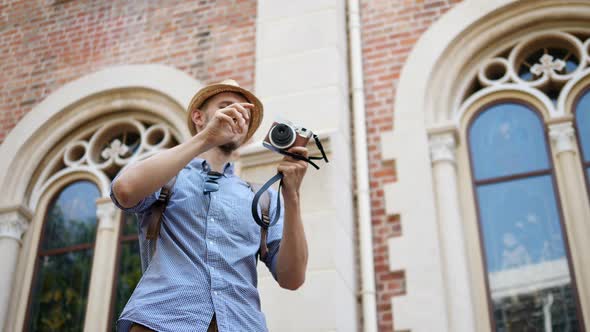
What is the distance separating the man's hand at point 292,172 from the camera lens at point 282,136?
0.10ft

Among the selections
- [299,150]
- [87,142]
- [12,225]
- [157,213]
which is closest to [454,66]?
[87,142]

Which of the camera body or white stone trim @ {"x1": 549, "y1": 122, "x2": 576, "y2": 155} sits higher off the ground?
white stone trim @ {"x1": 549, "y1": 122, "x2": 576, "y2": 155}

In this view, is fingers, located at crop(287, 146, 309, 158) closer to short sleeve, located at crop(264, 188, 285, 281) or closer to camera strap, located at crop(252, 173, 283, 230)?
camera strap, located at crop(252, 173, 283, 230)

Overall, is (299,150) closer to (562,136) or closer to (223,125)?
(223,125)

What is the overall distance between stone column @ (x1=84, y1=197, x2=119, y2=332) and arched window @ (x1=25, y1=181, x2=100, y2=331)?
15 cm

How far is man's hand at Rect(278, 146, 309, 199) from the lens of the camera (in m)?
2.85

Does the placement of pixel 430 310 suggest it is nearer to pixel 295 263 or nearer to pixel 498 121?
pixel 498 121

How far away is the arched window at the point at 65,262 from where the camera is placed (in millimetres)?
6180

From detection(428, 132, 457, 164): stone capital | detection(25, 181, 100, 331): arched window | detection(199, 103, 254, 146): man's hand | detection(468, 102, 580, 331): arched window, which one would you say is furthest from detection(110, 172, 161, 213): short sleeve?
detection(25, 181, 100, 331): arched window

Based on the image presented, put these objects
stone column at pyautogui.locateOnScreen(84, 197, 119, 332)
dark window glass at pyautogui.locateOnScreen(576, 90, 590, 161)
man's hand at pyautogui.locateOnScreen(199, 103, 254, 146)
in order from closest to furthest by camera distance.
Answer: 1. man's hand at pyautogui.locateOnScreen(199, 103, 254, 146)
2. dark window glass at pyautogui.locateOnScreen(576, 90, 590, 161)
3. stone column at pyautogui.locateOnScreen(84, 197, 119, 332)

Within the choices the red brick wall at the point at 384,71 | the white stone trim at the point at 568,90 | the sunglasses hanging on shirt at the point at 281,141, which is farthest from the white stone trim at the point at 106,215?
the sunglasses hanging on shirt at the point at 281,141

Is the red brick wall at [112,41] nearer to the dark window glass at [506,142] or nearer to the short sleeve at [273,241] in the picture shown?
the dark window glass at [506,142]

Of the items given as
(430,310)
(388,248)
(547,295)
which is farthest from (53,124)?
(547,295)

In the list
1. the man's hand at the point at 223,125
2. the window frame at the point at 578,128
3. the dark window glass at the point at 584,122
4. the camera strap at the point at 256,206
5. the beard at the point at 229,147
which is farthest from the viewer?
the dark window glass at the point at 584,122
